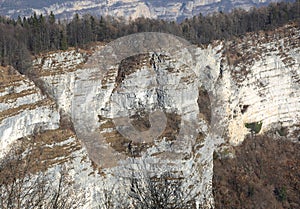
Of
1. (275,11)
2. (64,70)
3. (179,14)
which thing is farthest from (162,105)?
(179,14)

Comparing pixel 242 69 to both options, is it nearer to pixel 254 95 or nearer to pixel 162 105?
pixel 254 95

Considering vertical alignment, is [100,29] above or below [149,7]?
above

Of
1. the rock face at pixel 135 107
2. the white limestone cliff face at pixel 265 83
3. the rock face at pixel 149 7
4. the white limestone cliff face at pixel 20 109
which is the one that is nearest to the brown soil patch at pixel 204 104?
the rock face at pixel 135 107

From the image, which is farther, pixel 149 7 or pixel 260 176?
pixel 149 7

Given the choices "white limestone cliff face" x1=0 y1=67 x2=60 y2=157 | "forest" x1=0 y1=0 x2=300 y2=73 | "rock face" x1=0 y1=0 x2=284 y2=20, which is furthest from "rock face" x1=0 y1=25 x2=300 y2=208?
"rock face" x1=0 y1=0 x2=284 y2=20

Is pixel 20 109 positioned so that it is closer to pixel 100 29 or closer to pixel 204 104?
pixel 100 29

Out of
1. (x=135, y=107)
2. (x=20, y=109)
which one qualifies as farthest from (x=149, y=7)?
(x=20, y=109)
